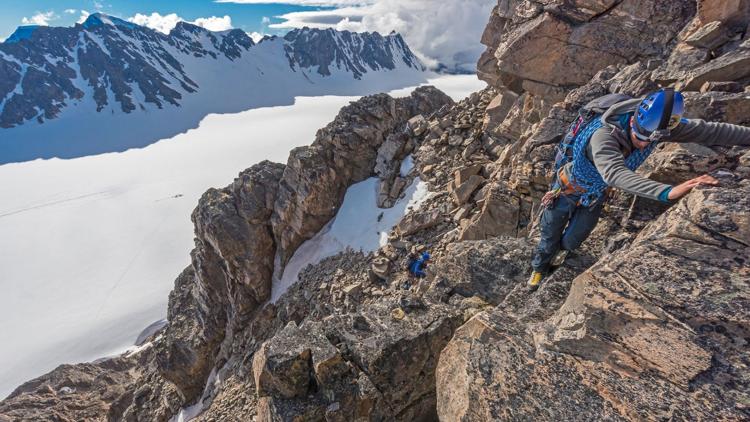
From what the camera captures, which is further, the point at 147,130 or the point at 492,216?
the point at 147,130

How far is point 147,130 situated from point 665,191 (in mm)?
232506

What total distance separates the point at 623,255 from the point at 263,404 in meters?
6.90

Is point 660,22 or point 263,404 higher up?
point 660,22

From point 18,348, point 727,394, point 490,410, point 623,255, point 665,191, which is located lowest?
point 18,348

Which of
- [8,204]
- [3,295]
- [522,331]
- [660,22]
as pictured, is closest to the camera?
[522,331]

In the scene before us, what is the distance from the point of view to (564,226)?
6578 mm

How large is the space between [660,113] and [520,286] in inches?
140

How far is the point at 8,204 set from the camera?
105m

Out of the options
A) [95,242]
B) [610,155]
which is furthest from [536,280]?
[95,242]

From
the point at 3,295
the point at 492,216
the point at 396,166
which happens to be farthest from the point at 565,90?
the point at 3,295

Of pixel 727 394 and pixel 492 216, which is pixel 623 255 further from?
pixel 492 216

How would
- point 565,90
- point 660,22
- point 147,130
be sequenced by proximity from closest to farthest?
point 660,22
point 565,90
point 147,130

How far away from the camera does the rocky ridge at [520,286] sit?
13.6 ft

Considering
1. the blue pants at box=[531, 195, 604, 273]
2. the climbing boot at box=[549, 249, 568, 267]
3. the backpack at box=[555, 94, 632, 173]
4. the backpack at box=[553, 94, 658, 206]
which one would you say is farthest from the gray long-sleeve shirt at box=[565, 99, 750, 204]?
the climbing boot at box=[549, 249, 568, 267]
